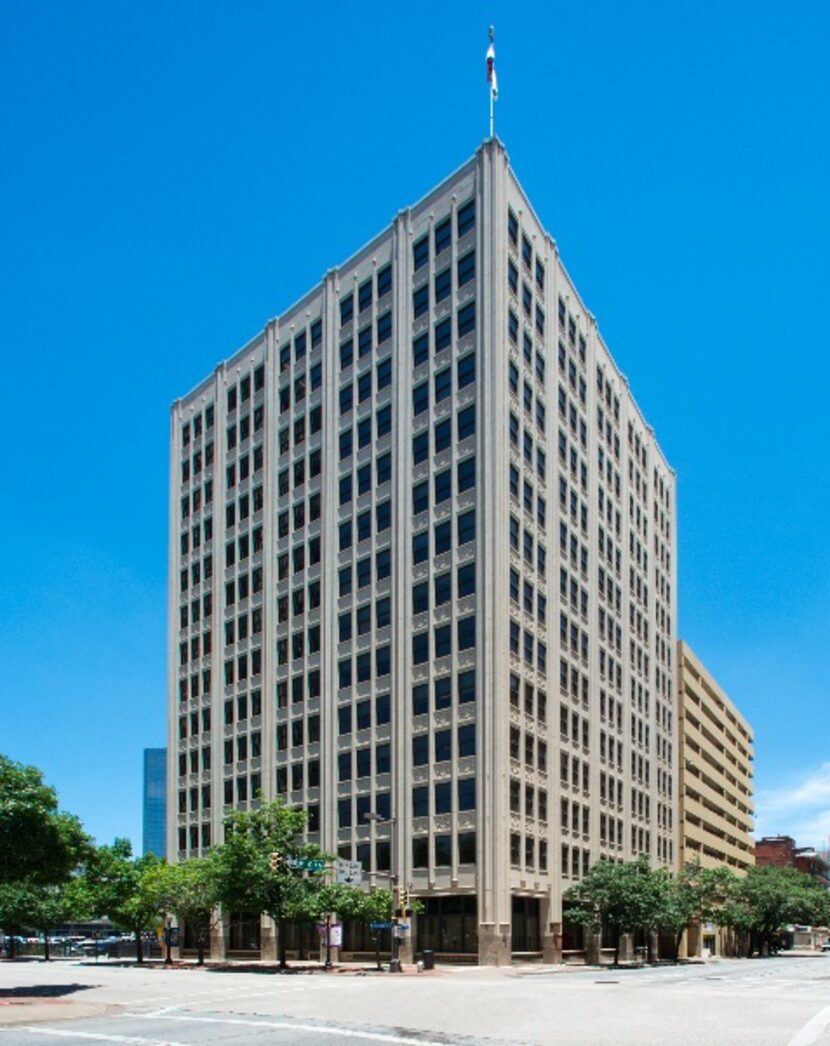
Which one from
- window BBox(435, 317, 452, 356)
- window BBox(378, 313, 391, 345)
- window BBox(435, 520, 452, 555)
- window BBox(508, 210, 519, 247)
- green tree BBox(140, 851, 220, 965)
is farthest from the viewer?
window BBox(378, 313, 391, 345)

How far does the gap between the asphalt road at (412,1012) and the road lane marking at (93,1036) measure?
3 centimetres

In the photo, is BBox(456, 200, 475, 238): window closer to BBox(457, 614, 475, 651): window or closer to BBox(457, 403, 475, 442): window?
BBox(457, 403, 475, 442): window

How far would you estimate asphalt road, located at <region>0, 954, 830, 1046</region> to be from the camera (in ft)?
86.1

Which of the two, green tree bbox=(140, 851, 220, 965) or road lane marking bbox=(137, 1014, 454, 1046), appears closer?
road lane marking bbox=(137, 1014, 454, 1046)

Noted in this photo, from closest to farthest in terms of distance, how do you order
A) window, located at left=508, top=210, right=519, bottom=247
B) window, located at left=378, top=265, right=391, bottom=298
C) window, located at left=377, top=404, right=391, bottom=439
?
window, located at left=508, top=210, right=519, bottom=247 → window, located at left=377, top=404, right=391, bottom=439 → window, located at left=378, top=265, right=391, bottom=298

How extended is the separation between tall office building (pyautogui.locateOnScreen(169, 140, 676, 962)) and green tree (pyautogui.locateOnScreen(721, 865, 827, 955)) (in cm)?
1063

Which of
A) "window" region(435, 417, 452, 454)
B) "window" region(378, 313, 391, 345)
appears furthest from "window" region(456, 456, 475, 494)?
"window" region(378, 313, 391, 345)

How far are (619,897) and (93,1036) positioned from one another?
49430 millimetres

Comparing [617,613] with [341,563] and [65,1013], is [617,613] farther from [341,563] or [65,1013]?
[65,1013]

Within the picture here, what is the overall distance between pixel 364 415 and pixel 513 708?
74.5 ft

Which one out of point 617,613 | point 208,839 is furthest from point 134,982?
point 617,613

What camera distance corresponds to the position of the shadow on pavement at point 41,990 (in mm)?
42312

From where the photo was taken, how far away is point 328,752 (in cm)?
8100

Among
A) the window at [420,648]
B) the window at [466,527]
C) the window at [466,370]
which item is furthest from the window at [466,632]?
the window at [466,370]
